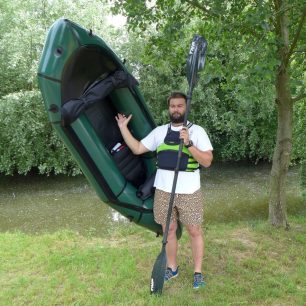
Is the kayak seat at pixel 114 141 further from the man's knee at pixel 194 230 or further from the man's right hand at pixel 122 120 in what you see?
the man's knee at pixel 194 230

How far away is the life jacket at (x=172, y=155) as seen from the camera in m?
3.16

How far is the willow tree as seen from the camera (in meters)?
3.31

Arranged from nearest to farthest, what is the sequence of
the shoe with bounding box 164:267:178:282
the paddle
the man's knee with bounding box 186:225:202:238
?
the paddle
the man's knee with bounding box 186:225:202:238
the shoe with bounding box 164:267:178:282

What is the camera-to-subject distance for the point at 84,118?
344 cm

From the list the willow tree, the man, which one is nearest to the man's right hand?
the man

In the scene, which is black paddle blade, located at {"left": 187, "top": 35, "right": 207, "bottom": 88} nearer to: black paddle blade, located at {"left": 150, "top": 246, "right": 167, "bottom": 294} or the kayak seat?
the kayak seat

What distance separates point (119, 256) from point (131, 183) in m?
0.87

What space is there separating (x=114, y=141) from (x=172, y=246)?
1130mm

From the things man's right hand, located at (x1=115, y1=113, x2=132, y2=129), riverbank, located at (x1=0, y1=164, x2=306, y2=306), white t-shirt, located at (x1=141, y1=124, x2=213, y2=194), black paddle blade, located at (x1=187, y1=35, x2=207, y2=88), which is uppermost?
black paddle blade, located at (x1=187, y1=35, x2=207, y2=88)

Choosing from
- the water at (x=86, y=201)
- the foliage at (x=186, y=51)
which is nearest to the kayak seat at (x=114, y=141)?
the foliage at (x=186, y=51)

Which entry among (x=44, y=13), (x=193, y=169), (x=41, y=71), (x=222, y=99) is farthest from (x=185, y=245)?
(x=222, y=99)

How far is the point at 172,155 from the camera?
3.19 metres

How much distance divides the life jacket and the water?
3.45m

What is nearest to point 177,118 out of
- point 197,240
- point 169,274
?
point 197,240
